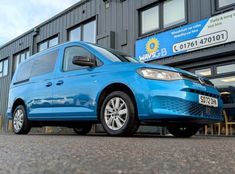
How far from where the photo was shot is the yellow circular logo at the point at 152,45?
11.8 metres

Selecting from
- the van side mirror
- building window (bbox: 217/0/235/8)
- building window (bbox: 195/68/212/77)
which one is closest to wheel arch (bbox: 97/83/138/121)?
the van side mirror

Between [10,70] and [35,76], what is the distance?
15309mm

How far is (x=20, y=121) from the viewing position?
24.7 ft

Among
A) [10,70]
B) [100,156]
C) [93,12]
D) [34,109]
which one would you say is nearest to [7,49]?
[10,70]

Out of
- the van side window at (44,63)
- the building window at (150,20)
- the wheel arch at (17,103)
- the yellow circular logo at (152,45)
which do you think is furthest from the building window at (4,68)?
the van side window at (44,63)

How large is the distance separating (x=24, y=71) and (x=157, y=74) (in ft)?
12.7

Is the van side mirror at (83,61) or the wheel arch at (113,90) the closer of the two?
the wheel arch at (113,90)

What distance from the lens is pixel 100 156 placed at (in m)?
2.37

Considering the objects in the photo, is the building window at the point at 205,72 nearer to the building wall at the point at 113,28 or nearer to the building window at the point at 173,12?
the building wall at the point at 113,28

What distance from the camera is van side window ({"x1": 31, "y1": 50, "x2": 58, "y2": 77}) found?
713cm

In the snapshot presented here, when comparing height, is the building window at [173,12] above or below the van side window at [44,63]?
above

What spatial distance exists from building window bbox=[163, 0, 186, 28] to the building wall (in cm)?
35

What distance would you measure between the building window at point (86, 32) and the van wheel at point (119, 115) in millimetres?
10098

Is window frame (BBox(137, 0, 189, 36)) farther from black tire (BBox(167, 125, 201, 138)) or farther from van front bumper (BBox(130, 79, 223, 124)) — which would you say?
van front bumper (BBox(130, 79, 223, 124))
